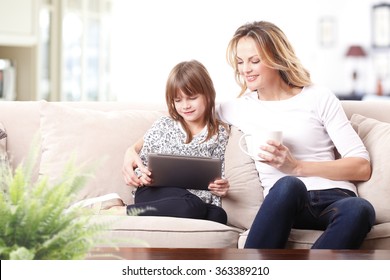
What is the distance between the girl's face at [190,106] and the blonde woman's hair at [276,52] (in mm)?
222

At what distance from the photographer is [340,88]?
9.26 m

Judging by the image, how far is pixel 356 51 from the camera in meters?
8.79

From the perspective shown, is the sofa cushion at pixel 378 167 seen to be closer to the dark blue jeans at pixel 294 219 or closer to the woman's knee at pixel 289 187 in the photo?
the dark blue jeans at pixel 294 219

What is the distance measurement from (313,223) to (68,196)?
51.6 inches

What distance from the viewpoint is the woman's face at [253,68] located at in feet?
8.77

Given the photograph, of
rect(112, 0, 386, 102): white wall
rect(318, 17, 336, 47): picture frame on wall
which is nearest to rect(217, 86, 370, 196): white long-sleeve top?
rect(112, 0, 386, 102): white wall

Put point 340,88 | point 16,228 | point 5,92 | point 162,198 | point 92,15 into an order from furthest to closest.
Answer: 1. point 340,88
2. point 92,15
3. point 5,92
4. point 162,198
5. point 16,228

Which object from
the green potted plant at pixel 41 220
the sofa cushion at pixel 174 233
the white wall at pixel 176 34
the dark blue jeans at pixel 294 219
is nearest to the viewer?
the green potted plant at pixel 41 220

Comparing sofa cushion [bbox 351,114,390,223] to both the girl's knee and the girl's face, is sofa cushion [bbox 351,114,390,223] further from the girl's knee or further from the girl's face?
the girl's face

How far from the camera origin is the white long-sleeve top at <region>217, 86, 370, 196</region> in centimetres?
259

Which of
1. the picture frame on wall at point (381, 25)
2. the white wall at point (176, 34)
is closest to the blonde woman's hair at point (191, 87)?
the white wall at point (176, 34)

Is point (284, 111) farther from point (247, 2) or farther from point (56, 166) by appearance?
point (247, 2)

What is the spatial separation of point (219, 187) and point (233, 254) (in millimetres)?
779

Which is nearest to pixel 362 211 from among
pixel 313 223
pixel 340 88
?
pixel 313 223
